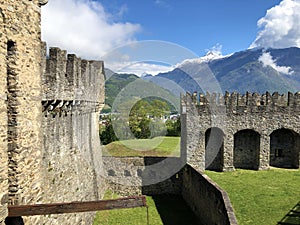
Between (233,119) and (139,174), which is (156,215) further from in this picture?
(233,119)

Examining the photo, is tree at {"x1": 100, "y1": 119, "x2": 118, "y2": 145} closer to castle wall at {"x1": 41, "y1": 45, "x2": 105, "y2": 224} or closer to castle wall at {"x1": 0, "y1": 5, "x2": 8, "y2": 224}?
castle wall at {"x1": 41, "y1": 45, "x2": 105, "y2": 224}

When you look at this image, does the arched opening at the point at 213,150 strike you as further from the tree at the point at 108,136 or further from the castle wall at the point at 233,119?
the tree at the point at 108,136

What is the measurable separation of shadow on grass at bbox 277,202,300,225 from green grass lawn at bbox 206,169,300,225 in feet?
0.12

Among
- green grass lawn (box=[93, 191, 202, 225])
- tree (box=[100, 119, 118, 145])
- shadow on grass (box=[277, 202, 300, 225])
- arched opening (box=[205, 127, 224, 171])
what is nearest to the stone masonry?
green grass lawn (box=[93, 191, 202, 225])

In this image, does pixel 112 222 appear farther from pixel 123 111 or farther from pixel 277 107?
pixel 123 111

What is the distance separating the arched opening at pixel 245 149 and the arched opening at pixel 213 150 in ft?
4.46

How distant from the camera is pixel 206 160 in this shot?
65.1ft

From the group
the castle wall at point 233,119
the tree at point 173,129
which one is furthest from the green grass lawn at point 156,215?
the tree at point 173,129

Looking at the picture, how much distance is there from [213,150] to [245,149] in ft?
7.80

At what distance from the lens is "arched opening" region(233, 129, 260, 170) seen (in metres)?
20.3

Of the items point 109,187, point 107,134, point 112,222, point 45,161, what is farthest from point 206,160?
point 107,134

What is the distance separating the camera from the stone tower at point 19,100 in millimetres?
5285

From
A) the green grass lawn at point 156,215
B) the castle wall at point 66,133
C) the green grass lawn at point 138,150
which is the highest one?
the castle wall at point 66,133

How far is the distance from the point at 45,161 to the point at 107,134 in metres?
27.1
